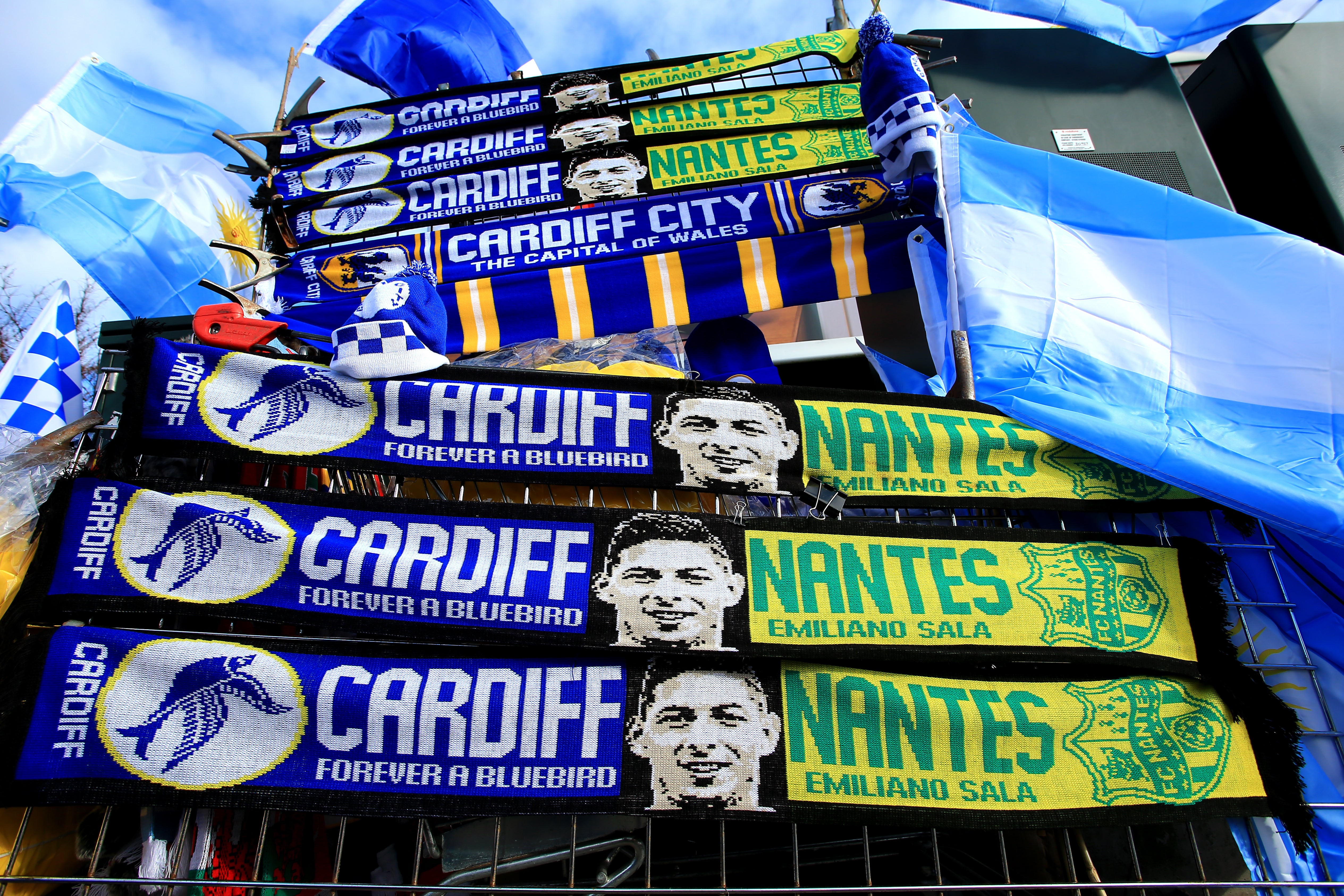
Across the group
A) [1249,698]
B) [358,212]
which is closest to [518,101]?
[358,212]

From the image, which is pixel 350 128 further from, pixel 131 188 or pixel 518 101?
pixel 131 188

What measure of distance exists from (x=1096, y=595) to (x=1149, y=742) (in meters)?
0.42

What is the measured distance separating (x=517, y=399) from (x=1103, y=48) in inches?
146

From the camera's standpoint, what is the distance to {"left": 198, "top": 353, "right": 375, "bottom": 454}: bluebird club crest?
7.29ft

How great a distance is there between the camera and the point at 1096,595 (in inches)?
89.0

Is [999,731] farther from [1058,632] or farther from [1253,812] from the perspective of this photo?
[1253,812]

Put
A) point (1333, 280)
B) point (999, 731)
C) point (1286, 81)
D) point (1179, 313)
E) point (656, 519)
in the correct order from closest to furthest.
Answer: point (999, 731)
point (656, 519)
point (1333, 280)
point (1179, 313)
point (1286, 81)

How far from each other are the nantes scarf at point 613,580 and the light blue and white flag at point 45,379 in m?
0.62

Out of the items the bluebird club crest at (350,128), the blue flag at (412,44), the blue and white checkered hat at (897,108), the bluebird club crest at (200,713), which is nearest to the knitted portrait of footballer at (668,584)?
the bluebird club crest at (200,713)

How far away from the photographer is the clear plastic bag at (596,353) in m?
3.10

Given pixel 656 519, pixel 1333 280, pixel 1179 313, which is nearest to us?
pixel 656 519

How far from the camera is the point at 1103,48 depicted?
3904mm

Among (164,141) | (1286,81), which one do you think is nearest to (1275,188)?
(1286,81)

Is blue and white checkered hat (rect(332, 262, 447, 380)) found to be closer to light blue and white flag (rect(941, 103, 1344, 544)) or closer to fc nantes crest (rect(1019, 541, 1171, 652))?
light blue and white flag (rect(941, 103, 1344, 544))
